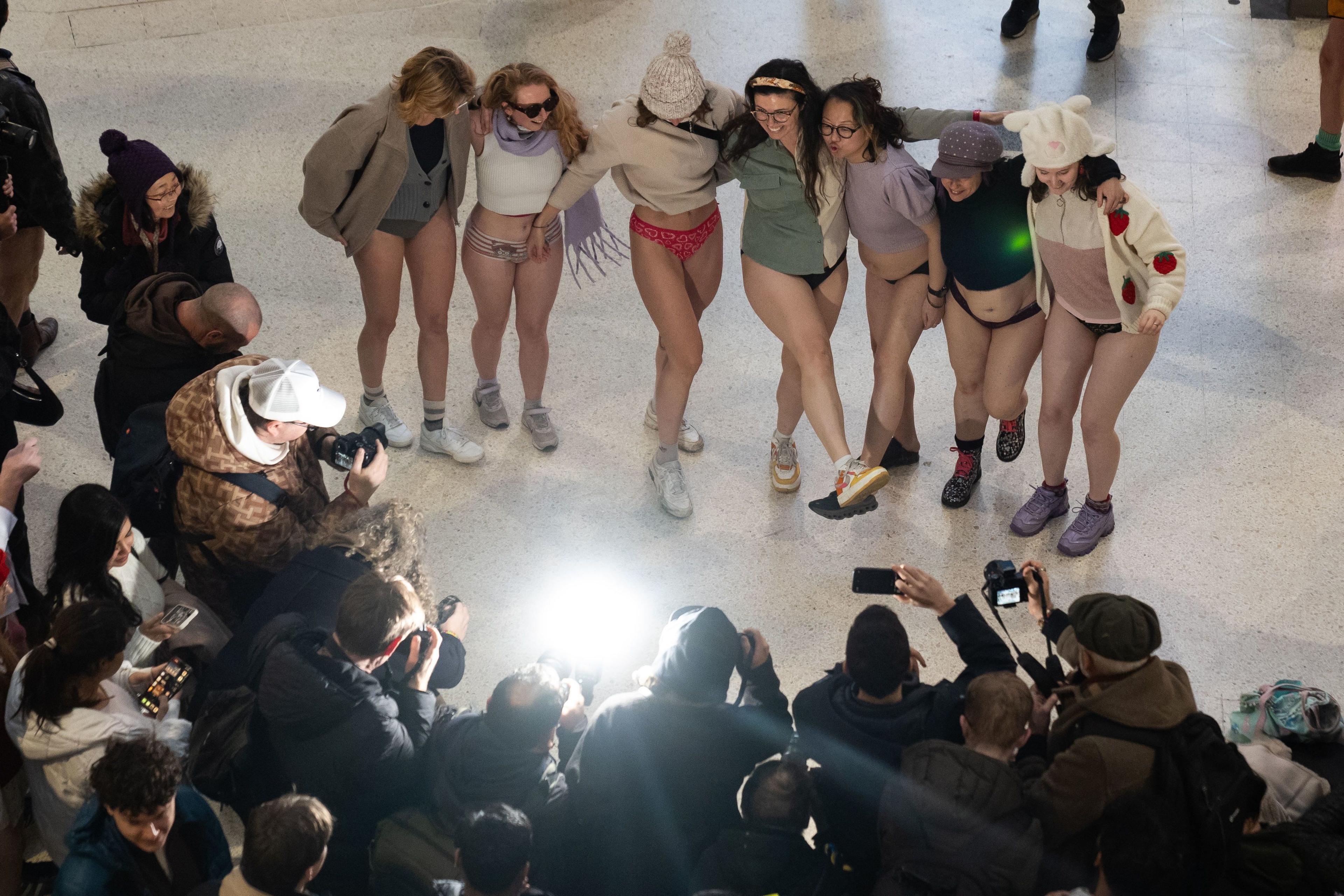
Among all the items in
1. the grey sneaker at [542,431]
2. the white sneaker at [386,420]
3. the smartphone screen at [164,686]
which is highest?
the smartphone screen at [164,686]

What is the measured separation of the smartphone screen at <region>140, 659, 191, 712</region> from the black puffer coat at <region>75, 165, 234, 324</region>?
1253 mm

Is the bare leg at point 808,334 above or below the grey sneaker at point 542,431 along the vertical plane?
above

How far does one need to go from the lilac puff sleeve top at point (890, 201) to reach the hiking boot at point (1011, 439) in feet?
2.65

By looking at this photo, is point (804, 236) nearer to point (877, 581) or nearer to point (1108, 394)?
point (1108, 394)

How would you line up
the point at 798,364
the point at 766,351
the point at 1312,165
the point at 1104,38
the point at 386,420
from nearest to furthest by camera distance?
the point at 798,364 → the point at 386,420 → the point at 766,351 → the point at 1312,165 → the point at 1104,38

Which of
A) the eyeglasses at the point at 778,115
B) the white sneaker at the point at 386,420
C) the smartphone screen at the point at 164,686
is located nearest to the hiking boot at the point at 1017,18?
the eyeglasses at the point at 778,115

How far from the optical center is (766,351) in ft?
16.0

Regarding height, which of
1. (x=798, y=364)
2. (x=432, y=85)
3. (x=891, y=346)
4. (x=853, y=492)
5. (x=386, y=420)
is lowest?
(x=386, y=420)

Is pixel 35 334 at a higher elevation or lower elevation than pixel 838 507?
higher

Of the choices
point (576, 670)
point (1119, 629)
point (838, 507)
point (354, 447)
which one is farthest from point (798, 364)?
point (1119, 629)

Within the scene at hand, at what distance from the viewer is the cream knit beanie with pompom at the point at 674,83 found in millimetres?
3539

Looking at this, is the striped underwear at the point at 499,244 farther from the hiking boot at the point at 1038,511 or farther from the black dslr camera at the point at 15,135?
the hiking boot at the point at 1038,511

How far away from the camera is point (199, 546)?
10.1ft

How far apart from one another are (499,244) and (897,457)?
5.27 feet
